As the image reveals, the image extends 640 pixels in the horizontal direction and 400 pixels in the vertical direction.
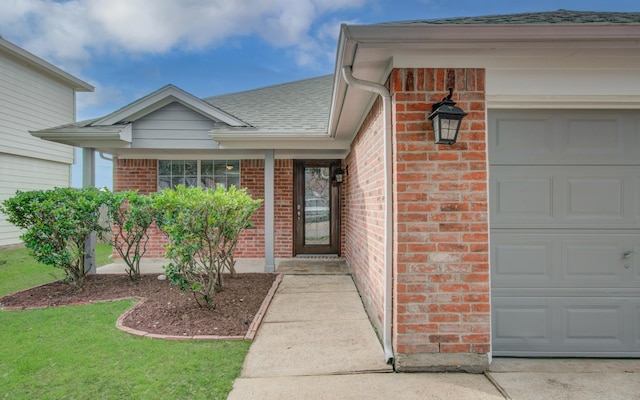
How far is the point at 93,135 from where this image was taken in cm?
575

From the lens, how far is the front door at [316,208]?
7.64m

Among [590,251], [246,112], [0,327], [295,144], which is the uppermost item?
[246,112]

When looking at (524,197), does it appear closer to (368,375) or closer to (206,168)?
(368,375)

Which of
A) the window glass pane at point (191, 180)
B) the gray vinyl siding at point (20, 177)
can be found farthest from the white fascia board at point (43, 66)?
the window glass pane at point (191, 180)

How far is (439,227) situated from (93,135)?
604 centimetres

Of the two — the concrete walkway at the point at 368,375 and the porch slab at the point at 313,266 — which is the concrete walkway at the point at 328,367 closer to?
the concrete walkway at the point at 368,375

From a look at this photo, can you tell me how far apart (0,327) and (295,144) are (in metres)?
4.70

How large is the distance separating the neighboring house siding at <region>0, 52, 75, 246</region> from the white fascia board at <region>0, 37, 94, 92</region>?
0.23 meters

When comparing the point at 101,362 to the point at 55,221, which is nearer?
the point at 101,362

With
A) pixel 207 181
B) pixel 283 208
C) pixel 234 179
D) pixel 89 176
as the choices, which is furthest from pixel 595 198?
pixel 89 176

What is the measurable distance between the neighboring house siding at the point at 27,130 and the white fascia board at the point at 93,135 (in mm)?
6089

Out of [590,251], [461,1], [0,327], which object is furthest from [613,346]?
[461,1]

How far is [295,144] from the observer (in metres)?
6.09

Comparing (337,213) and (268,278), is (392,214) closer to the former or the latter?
(268,278)
